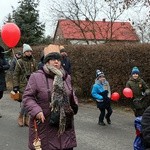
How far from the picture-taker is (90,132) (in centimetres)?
891

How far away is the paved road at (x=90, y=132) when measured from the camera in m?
7.65

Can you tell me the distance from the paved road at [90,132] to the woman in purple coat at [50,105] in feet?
8.72

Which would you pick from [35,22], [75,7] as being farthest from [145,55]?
[75,7]

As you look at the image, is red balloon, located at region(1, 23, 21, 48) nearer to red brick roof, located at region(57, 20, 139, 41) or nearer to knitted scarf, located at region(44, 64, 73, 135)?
knitted scarf, located at region(44, 64, 73, 135)

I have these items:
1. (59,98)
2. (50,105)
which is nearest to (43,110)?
(50,105)

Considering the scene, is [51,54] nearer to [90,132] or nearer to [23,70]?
[23,70]

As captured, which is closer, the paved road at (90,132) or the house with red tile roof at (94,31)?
the paved road at (90,132)

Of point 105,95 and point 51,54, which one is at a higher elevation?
point 51,54

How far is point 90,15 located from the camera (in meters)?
34.8

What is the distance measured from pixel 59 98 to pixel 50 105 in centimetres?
14

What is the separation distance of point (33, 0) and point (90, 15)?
5835 mm

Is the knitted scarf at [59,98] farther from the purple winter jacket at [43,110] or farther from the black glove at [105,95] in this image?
the black glove at [105,95]

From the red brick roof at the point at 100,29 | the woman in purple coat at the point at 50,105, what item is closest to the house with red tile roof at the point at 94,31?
the red brick roof at the point at 100,29

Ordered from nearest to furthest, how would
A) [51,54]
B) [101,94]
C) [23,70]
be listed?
[51,54] → [23,70] → [101,94]
